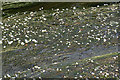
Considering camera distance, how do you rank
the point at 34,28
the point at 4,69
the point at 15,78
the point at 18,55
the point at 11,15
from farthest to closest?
the point at 11,15, the point at 34,28, the point at 18,55, the point at 4,69, the point at 15,78

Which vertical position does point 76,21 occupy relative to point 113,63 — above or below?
above

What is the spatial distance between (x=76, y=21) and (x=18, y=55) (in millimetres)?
3024

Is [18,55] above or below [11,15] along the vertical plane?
below

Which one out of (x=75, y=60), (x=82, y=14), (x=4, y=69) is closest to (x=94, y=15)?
(x=82, y=14)

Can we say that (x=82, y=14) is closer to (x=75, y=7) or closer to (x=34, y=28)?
(x=75, y=7)

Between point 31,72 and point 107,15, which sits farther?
point 107,15

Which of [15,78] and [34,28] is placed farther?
[34,28]

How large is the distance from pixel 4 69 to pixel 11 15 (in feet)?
13.9

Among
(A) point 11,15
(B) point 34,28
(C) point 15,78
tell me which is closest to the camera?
(C) point 15,78

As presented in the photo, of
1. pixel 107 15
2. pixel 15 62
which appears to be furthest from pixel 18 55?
pixel 107 15

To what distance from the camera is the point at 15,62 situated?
5.15 metres

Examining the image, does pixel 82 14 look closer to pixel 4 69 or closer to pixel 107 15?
pixel 107 15

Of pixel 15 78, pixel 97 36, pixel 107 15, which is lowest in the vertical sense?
pixel 15 78

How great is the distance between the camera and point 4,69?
4941mm
